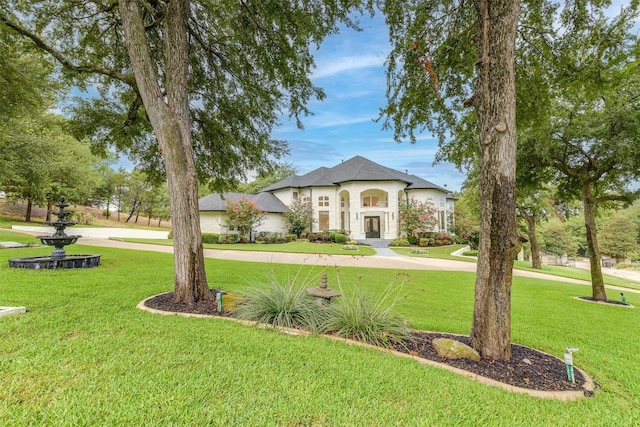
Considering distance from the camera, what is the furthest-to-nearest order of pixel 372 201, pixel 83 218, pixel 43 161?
pixel 83 218
pixel 372 201
pixel 43 161

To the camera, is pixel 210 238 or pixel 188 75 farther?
pixel 210 238

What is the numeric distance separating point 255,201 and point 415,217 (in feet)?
45.3

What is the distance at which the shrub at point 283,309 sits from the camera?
13.8 feet

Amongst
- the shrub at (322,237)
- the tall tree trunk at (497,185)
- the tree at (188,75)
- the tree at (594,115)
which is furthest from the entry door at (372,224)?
the tall tree trunk at (497,185)

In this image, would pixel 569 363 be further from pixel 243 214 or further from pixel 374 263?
pixel 243 214

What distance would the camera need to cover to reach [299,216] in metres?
26.3

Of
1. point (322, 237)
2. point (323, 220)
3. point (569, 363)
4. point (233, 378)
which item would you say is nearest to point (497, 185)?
point (569, 363)

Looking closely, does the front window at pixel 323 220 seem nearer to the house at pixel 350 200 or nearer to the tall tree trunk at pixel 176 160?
the house at pixel 350 200

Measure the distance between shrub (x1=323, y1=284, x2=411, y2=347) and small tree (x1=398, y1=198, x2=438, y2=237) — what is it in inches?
849

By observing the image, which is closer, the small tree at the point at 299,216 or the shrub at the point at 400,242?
the shrub at the point at 400,242

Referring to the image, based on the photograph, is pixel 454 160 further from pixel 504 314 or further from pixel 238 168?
pixel 238 168

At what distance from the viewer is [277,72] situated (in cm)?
730

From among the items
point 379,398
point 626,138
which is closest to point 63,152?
point 379,398

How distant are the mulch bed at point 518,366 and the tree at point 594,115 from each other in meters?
4.06
